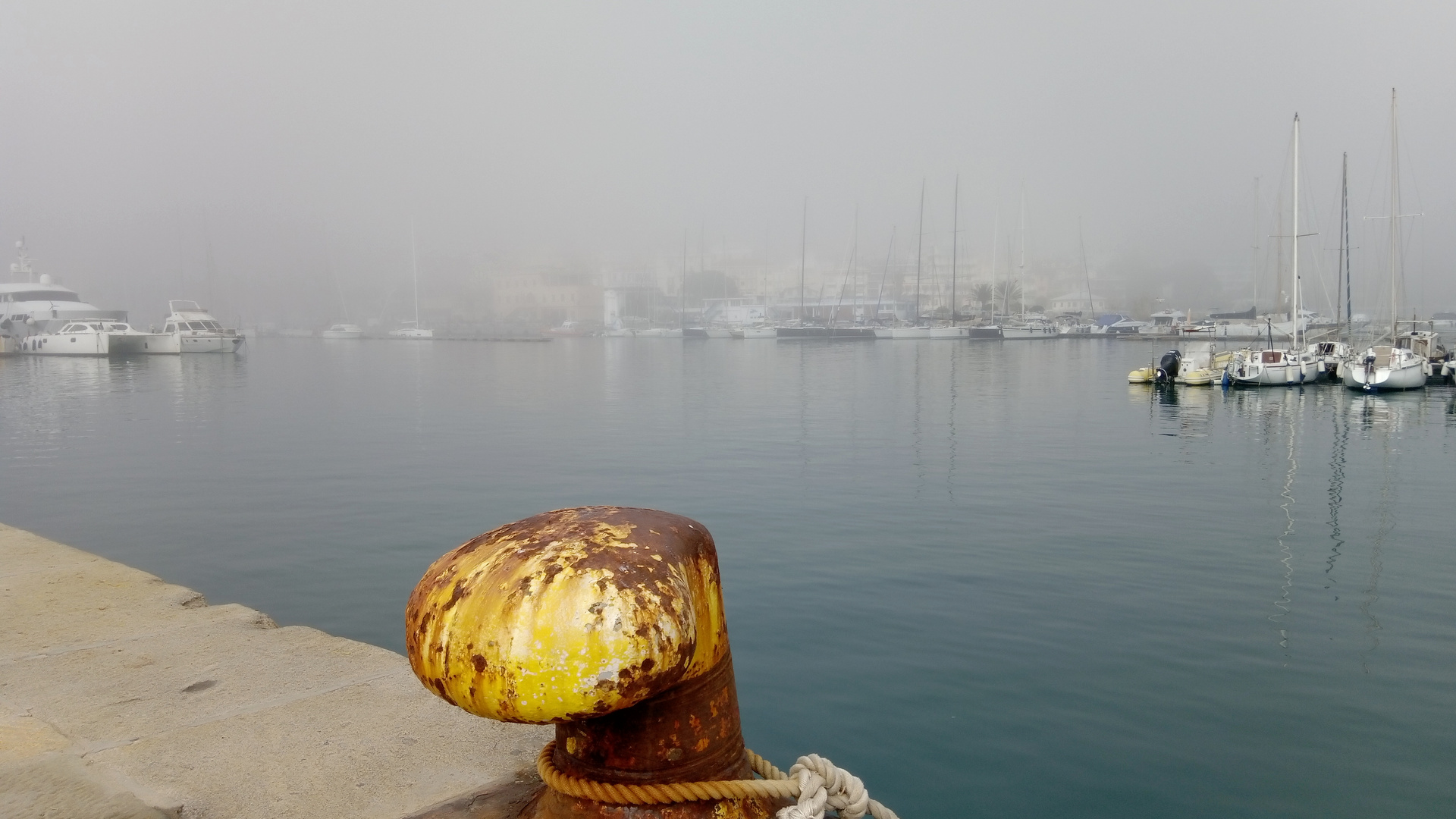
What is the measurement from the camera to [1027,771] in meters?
5.61

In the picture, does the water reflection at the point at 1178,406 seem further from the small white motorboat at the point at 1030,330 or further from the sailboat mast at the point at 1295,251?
the small white motorboat at the point at 1030,330

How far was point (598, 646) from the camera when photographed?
2266 millimetres

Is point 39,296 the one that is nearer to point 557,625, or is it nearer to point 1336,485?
point 1336,485

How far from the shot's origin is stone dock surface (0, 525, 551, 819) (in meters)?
3.09

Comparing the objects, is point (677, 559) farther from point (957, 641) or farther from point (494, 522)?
point (494, 522)

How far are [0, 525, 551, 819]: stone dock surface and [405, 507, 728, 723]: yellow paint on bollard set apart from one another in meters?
0.92

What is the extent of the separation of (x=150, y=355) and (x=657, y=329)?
319 ft

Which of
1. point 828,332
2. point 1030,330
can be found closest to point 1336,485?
point 1030,330

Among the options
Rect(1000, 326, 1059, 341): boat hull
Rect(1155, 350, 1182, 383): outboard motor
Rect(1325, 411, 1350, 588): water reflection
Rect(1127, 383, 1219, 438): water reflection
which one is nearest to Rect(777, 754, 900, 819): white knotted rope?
Rect(1325, 411, 1350, 588): water reflection

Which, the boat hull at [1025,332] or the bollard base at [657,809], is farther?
the boat hull at [1025,332]

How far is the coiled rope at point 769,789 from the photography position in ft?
8.41

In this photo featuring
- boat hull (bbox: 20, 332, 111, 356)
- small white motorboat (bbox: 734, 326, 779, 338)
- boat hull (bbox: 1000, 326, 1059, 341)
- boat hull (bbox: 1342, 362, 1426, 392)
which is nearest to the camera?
boat hull (bbox: 1342, 362, 1426, 392)

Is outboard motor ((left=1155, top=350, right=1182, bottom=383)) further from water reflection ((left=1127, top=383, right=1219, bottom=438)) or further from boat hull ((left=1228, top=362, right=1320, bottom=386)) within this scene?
boat hull ((left=1228, top=362, right=1320, bottom=386))

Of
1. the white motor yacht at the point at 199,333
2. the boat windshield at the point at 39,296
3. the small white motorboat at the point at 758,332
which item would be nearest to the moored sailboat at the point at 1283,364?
the white motor yacht at the point at 199,333
